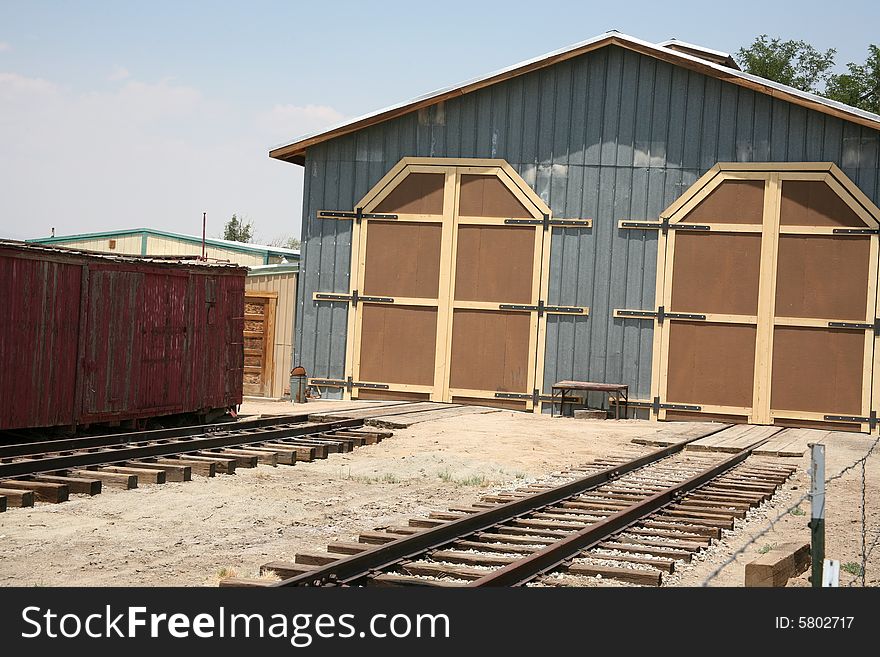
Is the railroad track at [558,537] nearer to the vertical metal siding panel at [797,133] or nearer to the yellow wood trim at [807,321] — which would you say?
the yellow wood trim at [807,321]

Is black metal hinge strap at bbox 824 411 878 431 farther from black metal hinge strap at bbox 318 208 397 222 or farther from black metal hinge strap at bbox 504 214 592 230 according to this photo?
black metal hinge strap at bbox 318 208 397 222

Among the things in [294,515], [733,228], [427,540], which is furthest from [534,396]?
[427,540]

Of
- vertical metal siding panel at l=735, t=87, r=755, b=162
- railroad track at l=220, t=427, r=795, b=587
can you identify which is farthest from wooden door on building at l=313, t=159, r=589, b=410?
railroad track at l=220, t=427, r=795, b=587

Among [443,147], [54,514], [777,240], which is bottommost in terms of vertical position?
[54,514]

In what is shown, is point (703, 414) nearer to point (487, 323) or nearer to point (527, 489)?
point (487, 323)

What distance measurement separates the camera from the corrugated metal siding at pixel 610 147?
21.0 meters

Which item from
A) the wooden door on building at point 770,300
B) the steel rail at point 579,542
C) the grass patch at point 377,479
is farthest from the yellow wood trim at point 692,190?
the grass patch at point 377,479

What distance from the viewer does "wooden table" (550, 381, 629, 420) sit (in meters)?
20.8

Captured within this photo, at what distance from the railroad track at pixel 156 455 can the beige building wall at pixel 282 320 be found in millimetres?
7751

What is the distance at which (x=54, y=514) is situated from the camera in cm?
949

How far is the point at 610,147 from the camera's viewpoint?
2166cm

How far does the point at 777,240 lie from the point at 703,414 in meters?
3.55

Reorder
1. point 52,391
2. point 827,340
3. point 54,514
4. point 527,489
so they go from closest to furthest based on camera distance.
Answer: point 54,514 → point 527,489 → point 52,391 → point 827,340
